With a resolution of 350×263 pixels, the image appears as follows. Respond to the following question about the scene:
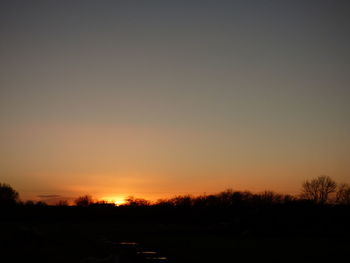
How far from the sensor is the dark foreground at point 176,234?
32.4 m

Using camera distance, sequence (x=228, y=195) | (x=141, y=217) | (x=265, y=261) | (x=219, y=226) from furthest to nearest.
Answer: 1. (x=228, y=195)
2. (x=141, y=217)
3. (x=219, y=226)
4. (x=265, y=261)

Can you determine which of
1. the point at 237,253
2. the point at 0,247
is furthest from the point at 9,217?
the point at 237,253

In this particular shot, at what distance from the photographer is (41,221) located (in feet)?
303

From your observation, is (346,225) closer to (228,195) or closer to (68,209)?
(68,209)

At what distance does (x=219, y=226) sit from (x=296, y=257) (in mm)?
44650

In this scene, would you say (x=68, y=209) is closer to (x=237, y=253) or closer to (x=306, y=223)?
(x=306, y=223)

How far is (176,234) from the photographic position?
6462 cm

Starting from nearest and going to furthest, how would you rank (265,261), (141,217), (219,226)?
1. (265,261)
2. (219,226)
3. (141,217)

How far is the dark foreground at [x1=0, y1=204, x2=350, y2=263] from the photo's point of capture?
3243cm

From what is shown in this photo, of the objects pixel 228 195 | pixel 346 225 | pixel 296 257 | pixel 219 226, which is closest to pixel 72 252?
pixel 296 257

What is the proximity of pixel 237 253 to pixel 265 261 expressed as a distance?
6.17 meters

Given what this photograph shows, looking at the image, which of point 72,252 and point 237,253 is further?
point 237,253

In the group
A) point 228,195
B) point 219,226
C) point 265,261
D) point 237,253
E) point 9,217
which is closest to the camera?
point 265,261

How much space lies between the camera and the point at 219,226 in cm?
7631
